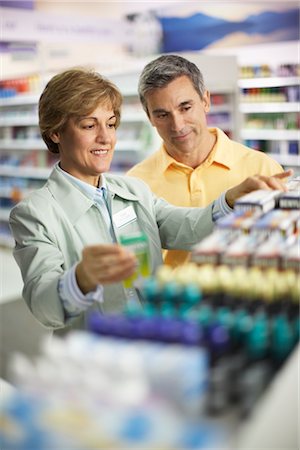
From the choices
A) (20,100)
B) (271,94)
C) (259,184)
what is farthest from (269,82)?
(259,184)

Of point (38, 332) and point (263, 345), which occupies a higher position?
point (263, 345)

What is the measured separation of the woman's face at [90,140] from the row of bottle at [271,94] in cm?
646

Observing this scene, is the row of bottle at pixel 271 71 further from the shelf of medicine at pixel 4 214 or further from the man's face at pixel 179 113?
the man's face at pixel 179 113

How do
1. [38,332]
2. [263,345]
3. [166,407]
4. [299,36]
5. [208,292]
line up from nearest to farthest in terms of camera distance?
1. [166,407]
2. [263,345]
3. [208,292]
4. [38,332]
5. [299,36]

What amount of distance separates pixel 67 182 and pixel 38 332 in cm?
354

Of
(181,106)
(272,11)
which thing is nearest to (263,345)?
(181,106)

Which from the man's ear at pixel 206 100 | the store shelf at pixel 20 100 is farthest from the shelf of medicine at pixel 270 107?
the man's ear at pixel 206 100

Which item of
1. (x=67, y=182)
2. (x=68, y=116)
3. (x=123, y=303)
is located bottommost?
(x=123, y=303)

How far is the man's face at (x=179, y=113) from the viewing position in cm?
240

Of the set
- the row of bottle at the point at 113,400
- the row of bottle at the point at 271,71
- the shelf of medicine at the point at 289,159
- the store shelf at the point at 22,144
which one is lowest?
the shelf of medicine at the point at 289,159

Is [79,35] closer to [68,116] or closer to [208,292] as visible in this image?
[68,116]

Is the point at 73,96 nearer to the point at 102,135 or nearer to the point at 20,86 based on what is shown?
the point at 102,135

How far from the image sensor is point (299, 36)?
37.0 feet

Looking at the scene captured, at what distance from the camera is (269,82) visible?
8406 mm
